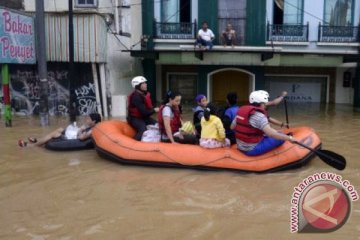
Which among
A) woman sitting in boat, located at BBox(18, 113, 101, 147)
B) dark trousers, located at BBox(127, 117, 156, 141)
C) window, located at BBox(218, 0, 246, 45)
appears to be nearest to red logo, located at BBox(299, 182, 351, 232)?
dark trousers, located at BBox(127, 117, 156, 141)

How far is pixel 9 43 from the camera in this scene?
12.5 metres

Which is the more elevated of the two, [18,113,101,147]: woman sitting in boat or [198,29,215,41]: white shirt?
[198,29,215,41]: white shirt

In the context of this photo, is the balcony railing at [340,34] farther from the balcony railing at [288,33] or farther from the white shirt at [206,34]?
the white shirt at [206,34]

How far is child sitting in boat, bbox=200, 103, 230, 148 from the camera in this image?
766 centimetres

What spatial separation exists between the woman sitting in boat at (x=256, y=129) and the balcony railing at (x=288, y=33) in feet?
35.3

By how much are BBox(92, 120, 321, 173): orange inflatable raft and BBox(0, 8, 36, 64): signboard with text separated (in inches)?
219

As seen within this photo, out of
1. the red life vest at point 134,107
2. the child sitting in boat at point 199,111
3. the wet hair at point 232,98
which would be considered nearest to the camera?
the wet hair at point 232,98

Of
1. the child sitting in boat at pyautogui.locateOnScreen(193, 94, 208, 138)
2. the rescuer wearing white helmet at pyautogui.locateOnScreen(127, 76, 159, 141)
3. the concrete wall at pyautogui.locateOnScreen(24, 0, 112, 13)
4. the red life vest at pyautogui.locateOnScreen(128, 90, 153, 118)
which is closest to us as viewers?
the child sitting in boat at pyautogui.locateOnScreen(193, 94, 208, 138)

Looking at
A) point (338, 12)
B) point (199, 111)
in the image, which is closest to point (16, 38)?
point (199, 111)

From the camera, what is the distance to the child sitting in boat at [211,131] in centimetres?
766

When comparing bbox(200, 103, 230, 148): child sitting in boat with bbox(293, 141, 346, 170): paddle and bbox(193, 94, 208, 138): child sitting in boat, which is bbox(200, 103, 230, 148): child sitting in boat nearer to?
bbox(193, 94, 208, 138): child sitting in boat

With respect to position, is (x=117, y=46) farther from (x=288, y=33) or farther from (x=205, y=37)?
(x=288, y=33)

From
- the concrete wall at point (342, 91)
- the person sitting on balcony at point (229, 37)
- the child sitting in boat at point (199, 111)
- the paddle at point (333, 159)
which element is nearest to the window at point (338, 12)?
the concrete wall at point (342, 91)

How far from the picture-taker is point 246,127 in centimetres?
733
